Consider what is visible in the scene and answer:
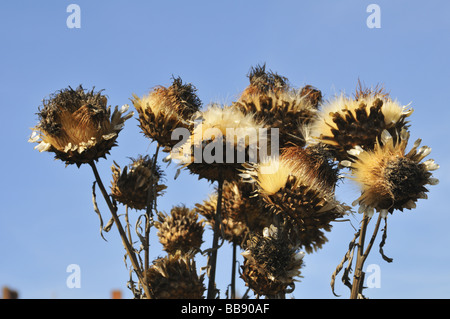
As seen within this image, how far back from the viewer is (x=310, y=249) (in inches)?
202

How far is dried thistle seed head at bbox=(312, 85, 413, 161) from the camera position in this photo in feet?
13.4

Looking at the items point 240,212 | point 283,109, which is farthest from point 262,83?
point 240,212

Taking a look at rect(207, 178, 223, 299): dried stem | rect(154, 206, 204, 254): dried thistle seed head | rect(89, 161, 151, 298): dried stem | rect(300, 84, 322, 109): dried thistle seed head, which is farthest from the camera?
rect(154, 206, 204, 254): dried thistle seed head

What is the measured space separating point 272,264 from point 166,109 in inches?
59.9

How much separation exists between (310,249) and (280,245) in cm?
94

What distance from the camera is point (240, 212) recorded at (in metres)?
4.87

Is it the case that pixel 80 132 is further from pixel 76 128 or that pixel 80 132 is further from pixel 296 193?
pixel 296 193

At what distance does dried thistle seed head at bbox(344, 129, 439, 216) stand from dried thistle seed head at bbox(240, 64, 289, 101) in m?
1.08

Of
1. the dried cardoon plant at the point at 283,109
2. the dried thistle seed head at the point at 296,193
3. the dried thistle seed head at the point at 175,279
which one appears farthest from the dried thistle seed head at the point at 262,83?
the dried thistle seed head at the point at 175,279

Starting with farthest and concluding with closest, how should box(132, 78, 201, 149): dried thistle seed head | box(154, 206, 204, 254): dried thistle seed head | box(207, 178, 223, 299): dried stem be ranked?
box(154, 206, 204, 254): dried thistle seed head, box(132, 78, 201, 149): dried thistle seed head, box(207, 178, 223, 299): dried stem

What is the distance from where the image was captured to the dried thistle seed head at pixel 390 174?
3.82 m

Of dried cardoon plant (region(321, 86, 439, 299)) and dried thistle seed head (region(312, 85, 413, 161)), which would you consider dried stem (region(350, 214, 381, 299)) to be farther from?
dried thistle seed head (region(312, 85, 413, 161))

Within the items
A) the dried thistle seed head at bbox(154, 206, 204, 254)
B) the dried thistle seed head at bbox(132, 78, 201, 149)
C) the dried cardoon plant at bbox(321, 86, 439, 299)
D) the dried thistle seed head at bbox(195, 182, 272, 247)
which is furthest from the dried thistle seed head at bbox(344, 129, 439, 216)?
the dried thistle seed head at bbox(154, 206, 204, 254)

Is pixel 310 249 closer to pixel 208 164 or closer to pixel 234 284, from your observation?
pixel 234 284
